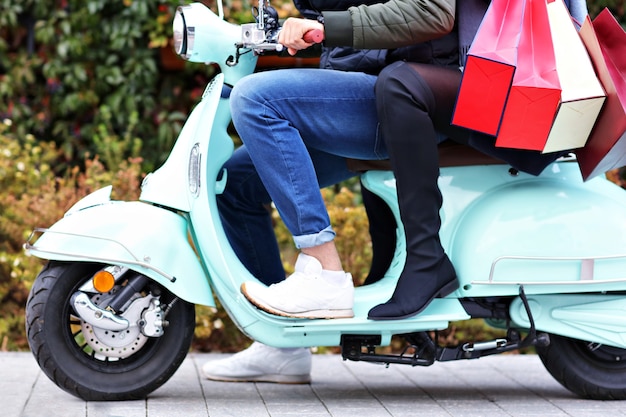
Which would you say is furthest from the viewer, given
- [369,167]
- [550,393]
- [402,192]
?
[550,393]

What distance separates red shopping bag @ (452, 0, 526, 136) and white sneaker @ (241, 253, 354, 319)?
2.08 feet

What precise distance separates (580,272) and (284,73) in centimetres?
114

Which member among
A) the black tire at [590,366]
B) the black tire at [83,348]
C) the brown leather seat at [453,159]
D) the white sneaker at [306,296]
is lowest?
the black tire at [590,366]

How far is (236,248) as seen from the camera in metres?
3.51

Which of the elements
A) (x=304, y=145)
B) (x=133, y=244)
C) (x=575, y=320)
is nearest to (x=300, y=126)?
(x=304, y=145)

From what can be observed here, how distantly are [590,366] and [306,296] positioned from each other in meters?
1.04

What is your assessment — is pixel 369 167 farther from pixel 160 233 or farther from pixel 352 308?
pixel 160 233

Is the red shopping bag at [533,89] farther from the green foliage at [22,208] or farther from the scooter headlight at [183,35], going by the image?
the green foliage at [22,208]

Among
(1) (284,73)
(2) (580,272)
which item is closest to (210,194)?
(1) (284,73)

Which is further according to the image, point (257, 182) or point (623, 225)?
point (257, 182)

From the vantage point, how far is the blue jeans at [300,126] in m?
3.07

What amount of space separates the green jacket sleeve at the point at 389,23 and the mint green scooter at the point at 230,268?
0.21 metres

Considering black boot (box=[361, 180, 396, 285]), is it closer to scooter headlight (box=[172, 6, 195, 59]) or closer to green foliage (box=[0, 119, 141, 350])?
scooter headlight (box=[172, 6, 195, 59])

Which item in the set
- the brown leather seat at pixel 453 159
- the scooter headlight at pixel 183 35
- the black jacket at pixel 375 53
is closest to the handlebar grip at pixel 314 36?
the black jacket at pixel 375 53
